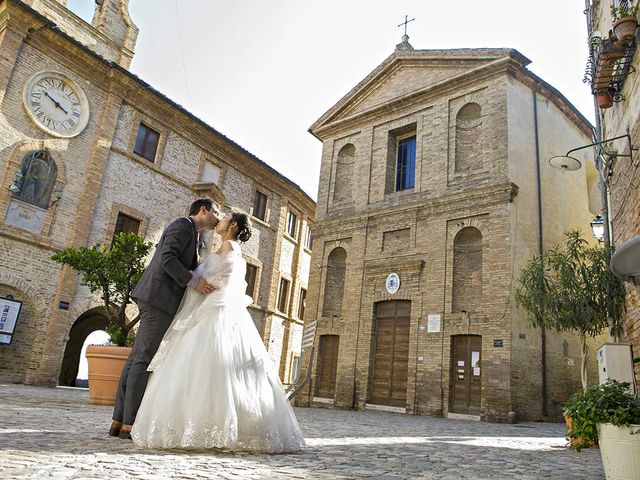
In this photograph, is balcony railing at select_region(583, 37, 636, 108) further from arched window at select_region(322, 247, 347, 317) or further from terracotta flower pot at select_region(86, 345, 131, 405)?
arched window at select_region(322, 247, 347, 317)

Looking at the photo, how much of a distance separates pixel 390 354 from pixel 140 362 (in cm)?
1234

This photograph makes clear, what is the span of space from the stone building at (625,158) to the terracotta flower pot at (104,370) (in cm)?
680

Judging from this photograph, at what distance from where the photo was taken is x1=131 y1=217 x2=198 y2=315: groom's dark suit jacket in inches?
157

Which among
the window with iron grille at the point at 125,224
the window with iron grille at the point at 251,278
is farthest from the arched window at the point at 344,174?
the window with iron grille at the point at 125,224

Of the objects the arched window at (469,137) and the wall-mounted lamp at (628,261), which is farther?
the arched window at (469,137)

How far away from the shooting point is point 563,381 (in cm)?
1377

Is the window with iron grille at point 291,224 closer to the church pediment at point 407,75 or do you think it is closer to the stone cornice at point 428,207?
the church pediment at point 407,75

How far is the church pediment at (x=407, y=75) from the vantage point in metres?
16.1

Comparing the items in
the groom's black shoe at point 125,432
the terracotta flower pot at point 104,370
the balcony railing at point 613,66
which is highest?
the balcony railing at point 613,66

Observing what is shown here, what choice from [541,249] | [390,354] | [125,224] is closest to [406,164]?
[541,249]

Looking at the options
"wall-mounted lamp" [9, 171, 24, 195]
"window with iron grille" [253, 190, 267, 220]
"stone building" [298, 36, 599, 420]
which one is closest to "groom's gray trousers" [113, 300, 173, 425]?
"stone building" [298, 36, 599, 420]

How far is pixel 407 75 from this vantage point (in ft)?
61.2

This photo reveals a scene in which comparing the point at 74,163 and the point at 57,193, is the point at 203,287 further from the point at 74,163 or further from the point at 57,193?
the point at 74,163

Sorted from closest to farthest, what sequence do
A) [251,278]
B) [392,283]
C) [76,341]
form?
1. [392,283]
2. [76,341]
3. [251,278]
